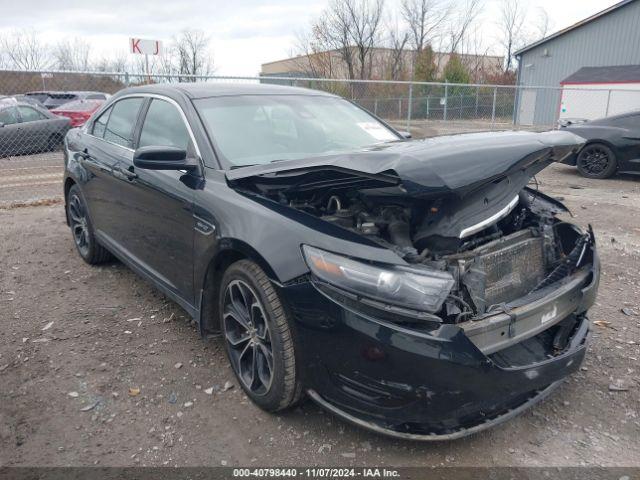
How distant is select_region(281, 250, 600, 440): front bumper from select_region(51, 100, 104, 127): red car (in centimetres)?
1434

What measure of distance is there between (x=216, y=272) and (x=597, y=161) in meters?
9.24

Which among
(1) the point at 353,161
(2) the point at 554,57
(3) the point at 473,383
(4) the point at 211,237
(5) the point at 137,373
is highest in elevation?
(2) the point at 554,57

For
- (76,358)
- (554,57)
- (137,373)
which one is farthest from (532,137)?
(554,57)

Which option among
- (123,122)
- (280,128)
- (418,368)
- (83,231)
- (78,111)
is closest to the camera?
(418,368)

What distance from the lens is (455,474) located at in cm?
228

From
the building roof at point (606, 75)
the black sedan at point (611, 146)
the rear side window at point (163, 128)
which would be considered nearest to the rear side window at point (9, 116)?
the rear side window at point (163, 128)

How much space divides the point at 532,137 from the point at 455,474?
5.62ft

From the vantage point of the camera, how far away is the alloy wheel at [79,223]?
4855mm

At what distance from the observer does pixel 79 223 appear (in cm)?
503

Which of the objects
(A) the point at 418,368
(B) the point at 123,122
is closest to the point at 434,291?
(A) the point at 418,368

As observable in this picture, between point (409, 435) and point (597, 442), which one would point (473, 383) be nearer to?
point (409, 435)

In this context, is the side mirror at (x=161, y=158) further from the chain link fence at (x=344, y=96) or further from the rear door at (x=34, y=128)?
Answer: the rear door at (x=34, y=128)

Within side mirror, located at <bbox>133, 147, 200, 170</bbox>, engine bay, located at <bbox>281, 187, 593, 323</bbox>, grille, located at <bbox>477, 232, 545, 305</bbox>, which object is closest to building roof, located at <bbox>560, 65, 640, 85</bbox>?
engine bay, located at <bbox>281, 187, 593, 323</bbox>

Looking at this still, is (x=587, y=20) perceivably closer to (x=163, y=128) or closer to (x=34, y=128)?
(x=34, y=128)
